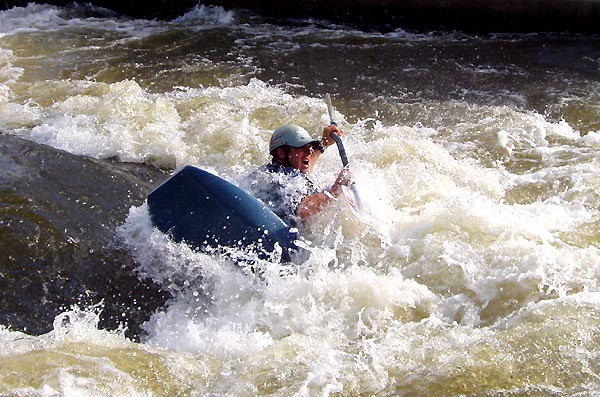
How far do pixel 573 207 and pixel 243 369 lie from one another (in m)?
2.54

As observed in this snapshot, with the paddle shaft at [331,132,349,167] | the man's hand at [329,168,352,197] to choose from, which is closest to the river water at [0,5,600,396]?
the man's hand at [329,168,352,197]

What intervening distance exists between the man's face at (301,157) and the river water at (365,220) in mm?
397

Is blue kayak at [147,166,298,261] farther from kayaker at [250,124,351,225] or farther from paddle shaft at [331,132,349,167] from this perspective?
paddle shaft at [331,132,349,167]

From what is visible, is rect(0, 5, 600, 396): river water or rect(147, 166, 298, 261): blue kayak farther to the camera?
rect(147, 166, 298, 261): blue kayak

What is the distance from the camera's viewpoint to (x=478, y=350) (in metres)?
3.30

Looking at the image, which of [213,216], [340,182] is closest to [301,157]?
[340,182]

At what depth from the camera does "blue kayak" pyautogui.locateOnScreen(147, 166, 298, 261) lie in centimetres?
404

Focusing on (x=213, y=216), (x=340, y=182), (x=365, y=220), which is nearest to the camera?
(x=213, y=216)

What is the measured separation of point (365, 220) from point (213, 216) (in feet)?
2.99

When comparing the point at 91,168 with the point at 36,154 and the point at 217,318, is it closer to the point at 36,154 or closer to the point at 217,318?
the point at 36,154

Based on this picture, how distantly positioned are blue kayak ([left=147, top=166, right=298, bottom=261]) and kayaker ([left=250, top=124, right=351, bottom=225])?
0.17 m

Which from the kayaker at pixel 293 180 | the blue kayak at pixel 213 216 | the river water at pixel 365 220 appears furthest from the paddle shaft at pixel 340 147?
the blue kayak at pixel 213 216

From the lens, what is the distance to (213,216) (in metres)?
4.14

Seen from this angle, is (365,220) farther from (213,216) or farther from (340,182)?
(213,216)
